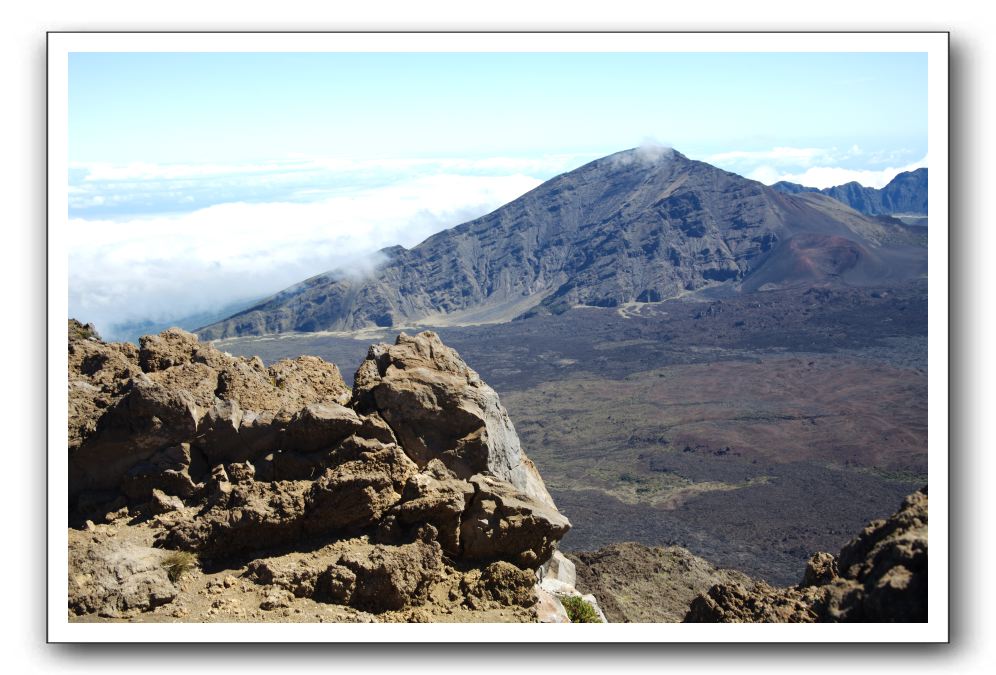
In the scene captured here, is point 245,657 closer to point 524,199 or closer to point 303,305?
point 303,305

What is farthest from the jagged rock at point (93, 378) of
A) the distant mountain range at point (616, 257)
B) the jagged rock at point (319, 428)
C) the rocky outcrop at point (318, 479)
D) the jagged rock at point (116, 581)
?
the distant mountain range at point (616, 257)

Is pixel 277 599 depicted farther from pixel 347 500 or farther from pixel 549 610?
pixel 549 610

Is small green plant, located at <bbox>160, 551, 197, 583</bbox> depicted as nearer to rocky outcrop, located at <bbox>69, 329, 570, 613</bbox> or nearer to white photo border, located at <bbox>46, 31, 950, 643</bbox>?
rocky outcrop, located at <bbox>69, 329, 570, 613</bbox>

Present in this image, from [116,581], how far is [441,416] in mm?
4216

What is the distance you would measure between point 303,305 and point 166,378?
440 feet

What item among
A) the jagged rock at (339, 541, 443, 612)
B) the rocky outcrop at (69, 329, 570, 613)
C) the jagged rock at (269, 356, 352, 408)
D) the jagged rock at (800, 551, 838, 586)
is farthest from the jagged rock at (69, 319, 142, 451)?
the jagged rock at (800, 551, 838, 586)

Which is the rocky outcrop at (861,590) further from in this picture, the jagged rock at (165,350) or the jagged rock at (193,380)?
the jagged rock at (165,350)

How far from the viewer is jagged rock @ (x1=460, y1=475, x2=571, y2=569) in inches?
431

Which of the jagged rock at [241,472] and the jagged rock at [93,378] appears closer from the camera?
the jagged rock at [241,472]

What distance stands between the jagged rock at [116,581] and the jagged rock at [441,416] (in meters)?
3.24

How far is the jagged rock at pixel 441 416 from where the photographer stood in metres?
12.1
